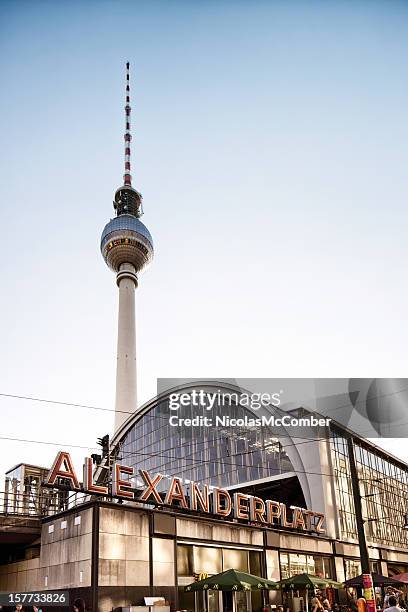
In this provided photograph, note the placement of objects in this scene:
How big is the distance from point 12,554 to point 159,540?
841 centimetres

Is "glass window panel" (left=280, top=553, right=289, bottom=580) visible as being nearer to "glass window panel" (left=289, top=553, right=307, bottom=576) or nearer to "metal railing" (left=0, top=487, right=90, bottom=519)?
"glass window panel" (left=289, top=553, right=307, bottom=576)

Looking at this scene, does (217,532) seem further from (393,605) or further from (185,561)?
(393,605)

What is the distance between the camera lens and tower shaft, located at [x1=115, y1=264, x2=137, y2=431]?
94.6m

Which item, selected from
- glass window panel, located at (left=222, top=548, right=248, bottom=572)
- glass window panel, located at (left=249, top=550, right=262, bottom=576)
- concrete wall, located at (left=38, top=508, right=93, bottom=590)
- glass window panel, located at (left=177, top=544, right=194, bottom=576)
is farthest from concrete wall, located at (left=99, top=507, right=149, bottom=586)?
glass window panel, located at (left=249, top=550, right=262, bottom=576)

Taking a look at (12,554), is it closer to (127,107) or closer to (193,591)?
(193,591)

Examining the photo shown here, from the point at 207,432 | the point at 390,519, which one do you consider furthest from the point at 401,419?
the point at 207,432

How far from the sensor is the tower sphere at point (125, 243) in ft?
352

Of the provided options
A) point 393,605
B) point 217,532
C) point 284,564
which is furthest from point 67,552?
point 284,564

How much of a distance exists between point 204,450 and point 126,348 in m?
47.8

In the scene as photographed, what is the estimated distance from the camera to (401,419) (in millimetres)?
40250

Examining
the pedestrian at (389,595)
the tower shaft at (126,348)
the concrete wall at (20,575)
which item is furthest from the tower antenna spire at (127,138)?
the pedestrian at (389,595)

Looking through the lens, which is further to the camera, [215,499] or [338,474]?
[338,474]

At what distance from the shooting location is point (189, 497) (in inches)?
1134

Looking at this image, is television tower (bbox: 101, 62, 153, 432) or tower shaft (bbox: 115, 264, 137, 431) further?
television tower (bbox: 101, 62, 153, 432)
